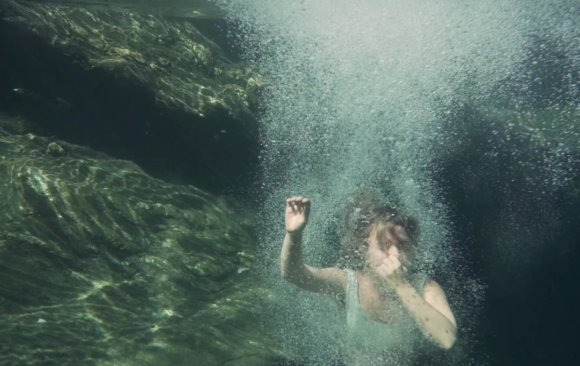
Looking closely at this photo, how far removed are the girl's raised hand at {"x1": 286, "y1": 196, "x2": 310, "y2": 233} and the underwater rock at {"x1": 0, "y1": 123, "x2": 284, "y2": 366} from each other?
2.08 metres

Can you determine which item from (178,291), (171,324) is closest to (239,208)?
(178,291)

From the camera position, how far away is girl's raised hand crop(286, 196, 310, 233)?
3.36 meters

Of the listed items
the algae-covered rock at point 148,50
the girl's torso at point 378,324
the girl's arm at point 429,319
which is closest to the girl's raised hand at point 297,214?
the girl's torso at point 378,324

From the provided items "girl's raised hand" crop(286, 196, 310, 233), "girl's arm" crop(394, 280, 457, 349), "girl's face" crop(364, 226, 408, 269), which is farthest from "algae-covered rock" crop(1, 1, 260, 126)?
"girl's arm" crop(394, 280, 457, 349)

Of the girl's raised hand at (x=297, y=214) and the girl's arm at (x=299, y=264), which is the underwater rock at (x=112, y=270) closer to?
the girl's arm at (x=299, y=264)

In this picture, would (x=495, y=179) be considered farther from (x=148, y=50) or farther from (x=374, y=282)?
Result: (x=148, y=50)

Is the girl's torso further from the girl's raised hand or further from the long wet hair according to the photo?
the girl's raised hand

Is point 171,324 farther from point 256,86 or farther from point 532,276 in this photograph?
point 532,276

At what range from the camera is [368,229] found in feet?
12.1

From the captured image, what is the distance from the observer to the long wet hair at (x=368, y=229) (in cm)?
347

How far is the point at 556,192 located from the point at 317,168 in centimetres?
690

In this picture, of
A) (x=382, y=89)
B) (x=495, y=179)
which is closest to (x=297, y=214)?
(x=495, y=179)

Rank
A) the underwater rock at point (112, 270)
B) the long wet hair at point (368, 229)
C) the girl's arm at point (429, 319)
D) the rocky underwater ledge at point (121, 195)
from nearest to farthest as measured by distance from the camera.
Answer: the girl's arm at point (429, 319)
the long wet hair at point (368, 229)
the underwater rock at point (112, 270)
the rocky underwater ledge at point (121, 195)

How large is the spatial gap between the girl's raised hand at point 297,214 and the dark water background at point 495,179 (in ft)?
16.9
